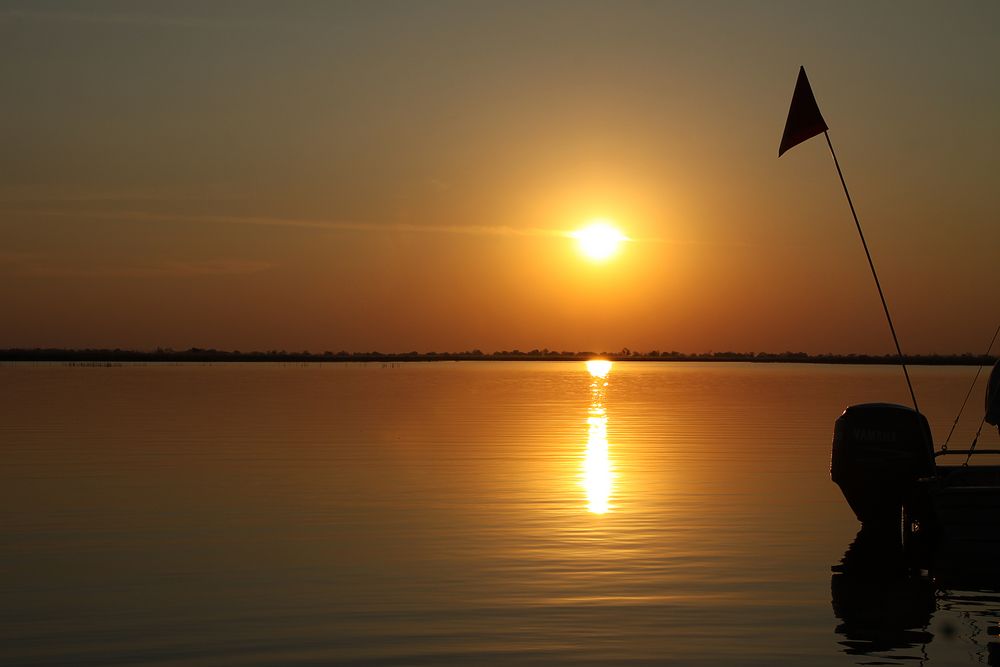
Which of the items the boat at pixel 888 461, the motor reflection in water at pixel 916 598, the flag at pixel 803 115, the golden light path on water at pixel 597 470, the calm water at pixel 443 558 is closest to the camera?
the calm water at pixel 443 558

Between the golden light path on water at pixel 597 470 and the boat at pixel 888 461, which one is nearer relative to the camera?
the boat at pixel 888 461

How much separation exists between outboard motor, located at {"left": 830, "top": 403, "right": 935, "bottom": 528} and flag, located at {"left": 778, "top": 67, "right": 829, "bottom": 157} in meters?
5.23

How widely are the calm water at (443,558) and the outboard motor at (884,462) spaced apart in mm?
946

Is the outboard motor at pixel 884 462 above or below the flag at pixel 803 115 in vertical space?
below

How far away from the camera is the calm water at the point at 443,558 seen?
14250 mm

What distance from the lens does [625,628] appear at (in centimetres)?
1490

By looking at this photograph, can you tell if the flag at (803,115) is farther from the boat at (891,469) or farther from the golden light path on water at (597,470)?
the golden light path on water at (597,470)

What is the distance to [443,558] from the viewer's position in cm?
1969

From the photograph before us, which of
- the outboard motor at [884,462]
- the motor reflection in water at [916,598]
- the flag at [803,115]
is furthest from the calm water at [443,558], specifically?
the flag at [803,115]

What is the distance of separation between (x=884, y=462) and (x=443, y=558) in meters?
8.10

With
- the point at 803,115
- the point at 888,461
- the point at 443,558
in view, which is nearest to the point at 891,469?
the point at 888,461

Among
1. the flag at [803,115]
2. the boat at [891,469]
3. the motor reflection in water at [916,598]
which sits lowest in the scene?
the motor reflection in water at [916,598]

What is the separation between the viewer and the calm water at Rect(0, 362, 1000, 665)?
1425 cm

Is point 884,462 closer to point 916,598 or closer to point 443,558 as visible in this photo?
point 916,598
